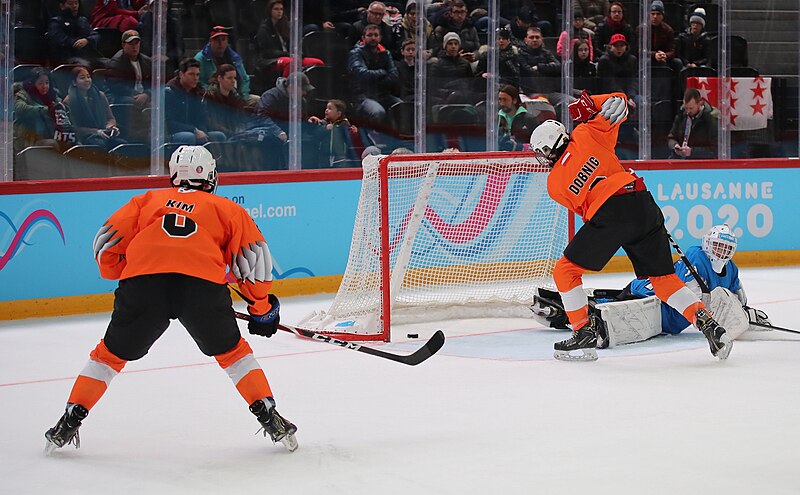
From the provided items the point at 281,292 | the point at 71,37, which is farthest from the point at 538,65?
the point at 71,37

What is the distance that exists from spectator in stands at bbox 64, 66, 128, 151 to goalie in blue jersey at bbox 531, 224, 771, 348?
9.60 feet

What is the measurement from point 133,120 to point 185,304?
354cm

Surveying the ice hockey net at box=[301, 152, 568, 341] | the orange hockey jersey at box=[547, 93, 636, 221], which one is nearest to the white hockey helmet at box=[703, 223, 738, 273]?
the orange hockey jersey at box=[547, 93, 636, 221]

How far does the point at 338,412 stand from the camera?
14.5 ft

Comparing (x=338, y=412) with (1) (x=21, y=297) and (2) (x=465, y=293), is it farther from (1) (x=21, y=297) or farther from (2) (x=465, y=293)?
(1) (x=21, y=297)

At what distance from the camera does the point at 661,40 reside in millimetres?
8773

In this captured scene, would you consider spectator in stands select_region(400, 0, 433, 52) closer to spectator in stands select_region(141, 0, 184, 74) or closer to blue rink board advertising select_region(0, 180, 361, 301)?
blue rink board advertising select_region(0, 180, 361, 301)

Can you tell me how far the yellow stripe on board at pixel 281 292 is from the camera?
6523mm

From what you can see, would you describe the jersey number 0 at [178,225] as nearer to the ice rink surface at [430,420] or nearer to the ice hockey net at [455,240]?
the ice rink surface at [430,420]

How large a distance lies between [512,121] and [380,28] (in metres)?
1.17

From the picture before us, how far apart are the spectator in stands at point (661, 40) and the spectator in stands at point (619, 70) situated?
15cm

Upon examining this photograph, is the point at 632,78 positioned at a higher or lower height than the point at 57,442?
higher

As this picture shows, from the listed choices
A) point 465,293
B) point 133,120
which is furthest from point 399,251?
point 133,120

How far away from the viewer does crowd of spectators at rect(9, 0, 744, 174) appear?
6.78 meters
